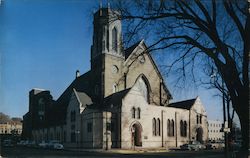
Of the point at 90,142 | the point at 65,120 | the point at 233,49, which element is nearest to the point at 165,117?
the point at 90,142

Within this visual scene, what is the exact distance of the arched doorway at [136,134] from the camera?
2215 inches

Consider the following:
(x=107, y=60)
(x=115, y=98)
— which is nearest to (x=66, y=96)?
(x=107, y=60)

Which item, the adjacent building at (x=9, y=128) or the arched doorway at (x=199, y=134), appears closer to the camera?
the arched doorway at (x=199, y=134)

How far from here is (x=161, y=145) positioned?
60875 mm

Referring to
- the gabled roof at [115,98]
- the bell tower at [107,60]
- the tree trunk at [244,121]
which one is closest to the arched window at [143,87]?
the bell tower at [107,60]

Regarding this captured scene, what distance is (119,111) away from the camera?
5428 cm

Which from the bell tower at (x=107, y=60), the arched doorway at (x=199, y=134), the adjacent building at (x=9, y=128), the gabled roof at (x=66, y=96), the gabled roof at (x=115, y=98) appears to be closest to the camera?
the gabled roof at (x=115, y=98)

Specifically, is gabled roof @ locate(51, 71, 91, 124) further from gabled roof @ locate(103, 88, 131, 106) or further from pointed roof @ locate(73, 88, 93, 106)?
gabled roof @ locate(103, 88, 131, 106)

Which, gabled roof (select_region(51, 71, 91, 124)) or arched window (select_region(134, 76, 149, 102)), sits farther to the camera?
gabled roof (select_region(51, 71, 91, 124))

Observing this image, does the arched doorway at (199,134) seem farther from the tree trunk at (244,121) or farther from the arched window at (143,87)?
the tree trunk at (244,121)

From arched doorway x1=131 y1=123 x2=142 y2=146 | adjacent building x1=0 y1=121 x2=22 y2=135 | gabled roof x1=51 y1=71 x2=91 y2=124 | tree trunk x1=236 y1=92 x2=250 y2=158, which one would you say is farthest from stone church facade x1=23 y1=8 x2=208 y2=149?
tree trunk x1=236 y1=92 x2=250 y2=158

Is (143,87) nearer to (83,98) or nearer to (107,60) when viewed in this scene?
(107,60)

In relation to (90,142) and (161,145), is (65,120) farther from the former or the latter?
(161,145)

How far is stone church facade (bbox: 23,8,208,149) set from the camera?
5478cm
